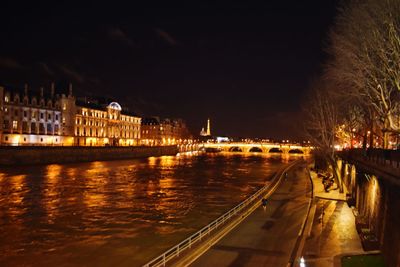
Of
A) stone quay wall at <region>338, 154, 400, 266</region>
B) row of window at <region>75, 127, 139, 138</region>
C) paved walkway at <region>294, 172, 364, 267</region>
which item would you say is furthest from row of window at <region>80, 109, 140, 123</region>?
stone quay wall at <region>338, 154, 400, 266</region>

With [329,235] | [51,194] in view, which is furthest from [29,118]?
[329,235]

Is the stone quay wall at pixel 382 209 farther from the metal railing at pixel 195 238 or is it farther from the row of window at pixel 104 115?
the row of window at pixel 104 115

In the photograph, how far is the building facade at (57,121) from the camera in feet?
322

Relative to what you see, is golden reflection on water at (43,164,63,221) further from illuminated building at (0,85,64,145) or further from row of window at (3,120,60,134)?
row of window at (3,120,60,134)

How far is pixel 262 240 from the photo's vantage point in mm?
25469

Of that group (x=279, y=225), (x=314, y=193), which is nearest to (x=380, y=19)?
(x=279, y=225)

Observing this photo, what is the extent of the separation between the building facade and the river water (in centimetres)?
3620

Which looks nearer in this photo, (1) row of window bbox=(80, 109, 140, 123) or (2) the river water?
(2) the river water

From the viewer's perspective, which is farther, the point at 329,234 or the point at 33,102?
the point at 33,102

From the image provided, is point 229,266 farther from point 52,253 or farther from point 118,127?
point 118,127

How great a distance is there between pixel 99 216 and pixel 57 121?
85528 mm

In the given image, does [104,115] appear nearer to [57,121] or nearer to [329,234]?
[57,121]

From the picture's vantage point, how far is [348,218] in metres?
34.2

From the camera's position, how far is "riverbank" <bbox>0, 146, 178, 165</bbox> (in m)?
81.5
